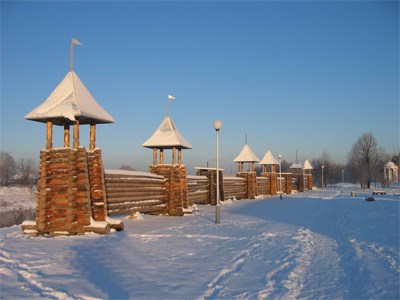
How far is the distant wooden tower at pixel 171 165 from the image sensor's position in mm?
17672

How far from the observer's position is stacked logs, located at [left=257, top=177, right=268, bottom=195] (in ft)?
124

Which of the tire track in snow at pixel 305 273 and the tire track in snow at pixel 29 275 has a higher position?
the tire track in snow at pixel 29 275

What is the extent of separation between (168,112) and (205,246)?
36.8 feet

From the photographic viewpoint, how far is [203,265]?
690 cm

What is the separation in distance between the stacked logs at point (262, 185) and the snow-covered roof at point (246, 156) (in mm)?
4670

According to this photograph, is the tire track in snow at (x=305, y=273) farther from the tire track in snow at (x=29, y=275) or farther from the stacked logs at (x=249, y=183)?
the stacked logs at (x=249, y=183)

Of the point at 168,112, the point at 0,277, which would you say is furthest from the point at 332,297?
the point at 168,112

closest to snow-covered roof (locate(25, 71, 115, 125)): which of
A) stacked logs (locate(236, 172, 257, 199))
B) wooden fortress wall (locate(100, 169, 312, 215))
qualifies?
wooden fortress wall (locate(100, 169, 312, 215))

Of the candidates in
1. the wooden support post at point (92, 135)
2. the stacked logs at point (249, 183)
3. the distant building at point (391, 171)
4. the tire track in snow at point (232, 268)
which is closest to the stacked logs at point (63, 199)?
the wooden support post at point (92, 135)

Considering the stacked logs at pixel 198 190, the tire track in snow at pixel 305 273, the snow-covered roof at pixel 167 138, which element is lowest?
the tire track in snow at pixel 305 273

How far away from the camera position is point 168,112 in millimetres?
19000

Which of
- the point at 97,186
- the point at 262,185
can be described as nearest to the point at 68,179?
the point at 97,186

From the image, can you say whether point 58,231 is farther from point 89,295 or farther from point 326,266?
point 326,266

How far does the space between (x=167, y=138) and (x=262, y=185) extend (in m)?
22.7
